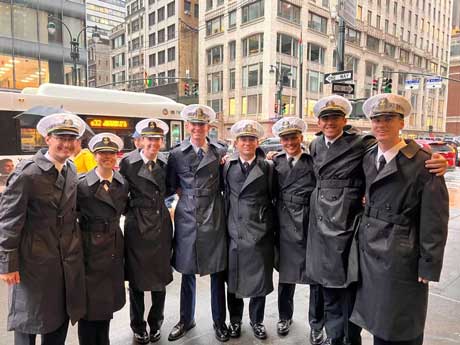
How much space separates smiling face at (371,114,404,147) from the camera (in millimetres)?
2719

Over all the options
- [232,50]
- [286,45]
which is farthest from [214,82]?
[286,45]

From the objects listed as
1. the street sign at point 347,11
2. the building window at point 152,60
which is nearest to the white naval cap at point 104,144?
the street sign at point 347,11

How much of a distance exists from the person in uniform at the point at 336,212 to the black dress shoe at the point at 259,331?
0.63 metres

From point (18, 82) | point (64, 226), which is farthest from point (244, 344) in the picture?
point (18, 82)

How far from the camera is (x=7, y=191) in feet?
8.25

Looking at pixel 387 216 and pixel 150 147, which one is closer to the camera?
pixel 387 216

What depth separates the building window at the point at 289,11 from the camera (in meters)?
39.6

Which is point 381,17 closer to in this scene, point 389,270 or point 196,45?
point 196,45

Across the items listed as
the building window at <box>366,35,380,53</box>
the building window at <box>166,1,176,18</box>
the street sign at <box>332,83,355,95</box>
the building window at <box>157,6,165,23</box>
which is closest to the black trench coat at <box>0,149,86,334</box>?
the street sign at <box>332,83,355,95</box>

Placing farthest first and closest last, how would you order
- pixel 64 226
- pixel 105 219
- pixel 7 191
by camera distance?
pixel 105 219
pixel 64 226
pixel 7 191

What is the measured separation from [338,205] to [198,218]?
136 cm

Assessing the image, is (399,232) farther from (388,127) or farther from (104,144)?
(104,144)

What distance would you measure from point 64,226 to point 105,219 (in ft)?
1.18

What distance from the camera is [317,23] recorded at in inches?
1708
